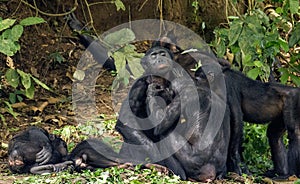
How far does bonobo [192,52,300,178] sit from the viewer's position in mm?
5277

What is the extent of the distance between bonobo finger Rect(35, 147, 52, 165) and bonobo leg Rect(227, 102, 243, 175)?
56.0 inches

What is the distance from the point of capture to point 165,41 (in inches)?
215

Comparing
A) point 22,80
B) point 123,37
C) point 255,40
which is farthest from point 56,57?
point 255,40

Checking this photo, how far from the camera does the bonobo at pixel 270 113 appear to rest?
5.28 metres

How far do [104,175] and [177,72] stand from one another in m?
1.07

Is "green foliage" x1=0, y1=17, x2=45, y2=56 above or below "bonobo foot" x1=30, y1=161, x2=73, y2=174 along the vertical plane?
above

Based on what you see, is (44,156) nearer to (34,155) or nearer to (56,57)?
(34,155)

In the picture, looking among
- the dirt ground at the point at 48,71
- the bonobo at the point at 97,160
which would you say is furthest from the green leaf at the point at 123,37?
the dirt ground at the point at 48,71

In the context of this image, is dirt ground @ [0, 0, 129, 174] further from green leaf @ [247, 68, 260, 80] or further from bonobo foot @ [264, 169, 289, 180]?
bonobo foot @ [264, 169, 289, 180]

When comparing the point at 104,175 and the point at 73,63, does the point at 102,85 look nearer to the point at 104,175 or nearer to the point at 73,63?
the point at 73,63

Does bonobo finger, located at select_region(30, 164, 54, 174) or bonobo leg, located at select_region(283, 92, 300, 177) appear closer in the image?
bonobo finger, located at select_region(30, 164, 54, 174)

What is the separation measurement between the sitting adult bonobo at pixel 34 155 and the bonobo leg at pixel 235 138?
1290 millimetres

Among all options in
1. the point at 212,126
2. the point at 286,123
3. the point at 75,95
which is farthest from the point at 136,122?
the point at 75,95

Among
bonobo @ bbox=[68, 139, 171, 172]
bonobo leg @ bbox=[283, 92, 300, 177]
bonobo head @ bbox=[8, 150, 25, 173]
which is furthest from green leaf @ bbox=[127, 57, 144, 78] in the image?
bonobo leg @ bbox=[283, 92, 300, 177]
